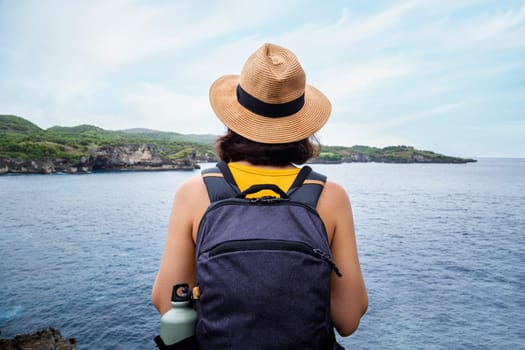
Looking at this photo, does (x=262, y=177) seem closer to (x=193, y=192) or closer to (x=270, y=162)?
(x=270, y=162)

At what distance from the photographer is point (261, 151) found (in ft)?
7.12

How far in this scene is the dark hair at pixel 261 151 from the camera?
7.13 feet

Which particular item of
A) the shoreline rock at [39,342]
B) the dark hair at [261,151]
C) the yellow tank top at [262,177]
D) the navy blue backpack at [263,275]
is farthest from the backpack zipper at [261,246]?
the shoreline rock at [39,342]

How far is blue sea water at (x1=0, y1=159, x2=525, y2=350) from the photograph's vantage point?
73.6 feet

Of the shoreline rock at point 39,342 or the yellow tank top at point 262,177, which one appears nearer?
the yellow tank top at point 262,177

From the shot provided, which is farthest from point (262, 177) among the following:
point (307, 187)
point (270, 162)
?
point (307, 187)

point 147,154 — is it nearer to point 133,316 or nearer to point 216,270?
point 133,316

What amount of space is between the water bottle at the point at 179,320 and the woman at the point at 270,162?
0.63 ft

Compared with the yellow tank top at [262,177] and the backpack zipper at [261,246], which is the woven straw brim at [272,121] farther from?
the backpack zipper at [261,246]

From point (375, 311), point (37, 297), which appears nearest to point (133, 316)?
point (37, 297)

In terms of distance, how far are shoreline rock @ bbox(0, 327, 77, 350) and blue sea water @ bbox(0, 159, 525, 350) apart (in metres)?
4.53

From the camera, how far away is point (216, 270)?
5.66ft

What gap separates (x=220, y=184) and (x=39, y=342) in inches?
657

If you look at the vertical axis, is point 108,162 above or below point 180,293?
below
